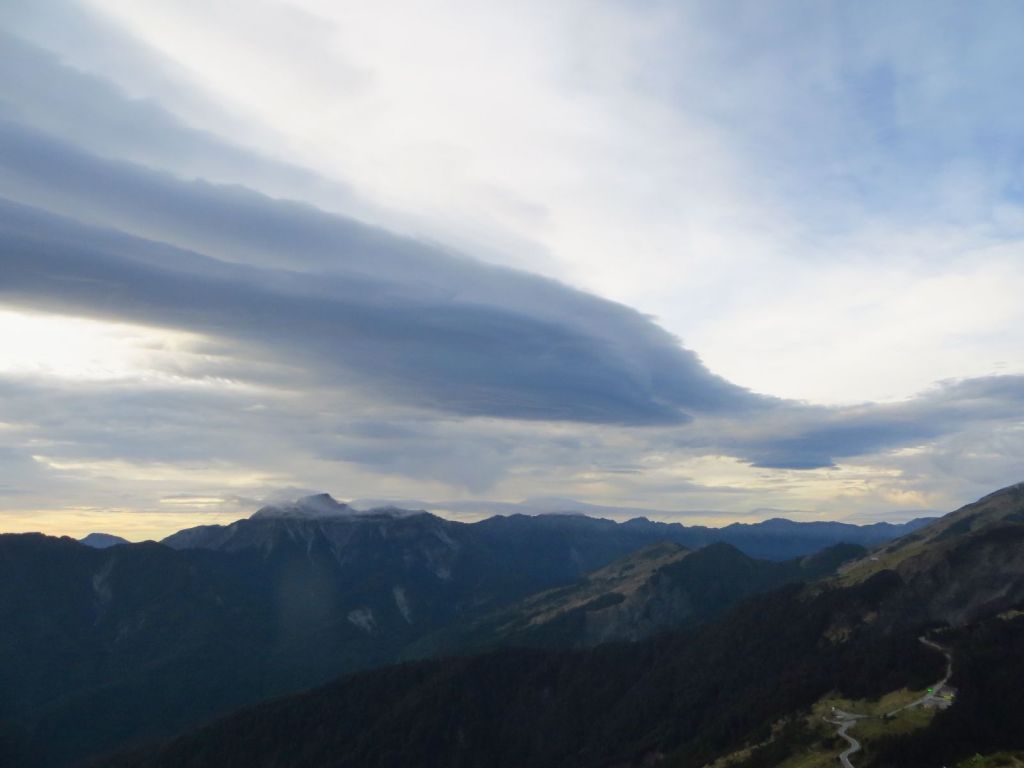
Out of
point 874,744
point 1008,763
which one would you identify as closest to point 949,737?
point 874,744

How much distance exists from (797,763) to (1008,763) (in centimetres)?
5373

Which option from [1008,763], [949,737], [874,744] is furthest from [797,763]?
[1008,763]

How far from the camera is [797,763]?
619ft

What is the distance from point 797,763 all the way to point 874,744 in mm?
19803

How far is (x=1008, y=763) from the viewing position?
5797 inches

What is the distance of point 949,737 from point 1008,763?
1266 inches

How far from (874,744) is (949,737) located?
17.2m

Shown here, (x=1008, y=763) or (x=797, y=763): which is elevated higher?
(x=1008, y=763)

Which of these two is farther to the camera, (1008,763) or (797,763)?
(797,763)

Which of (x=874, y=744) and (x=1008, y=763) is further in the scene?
(x=874, y=744)

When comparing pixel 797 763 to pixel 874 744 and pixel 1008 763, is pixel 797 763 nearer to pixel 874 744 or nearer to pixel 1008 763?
pixel 874 744

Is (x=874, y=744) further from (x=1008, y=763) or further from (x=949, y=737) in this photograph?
(x=1008, y=763)

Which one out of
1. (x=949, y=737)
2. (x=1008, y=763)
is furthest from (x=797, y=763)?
(x=1008, y=763)

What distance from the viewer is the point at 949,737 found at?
17738 centimetres
